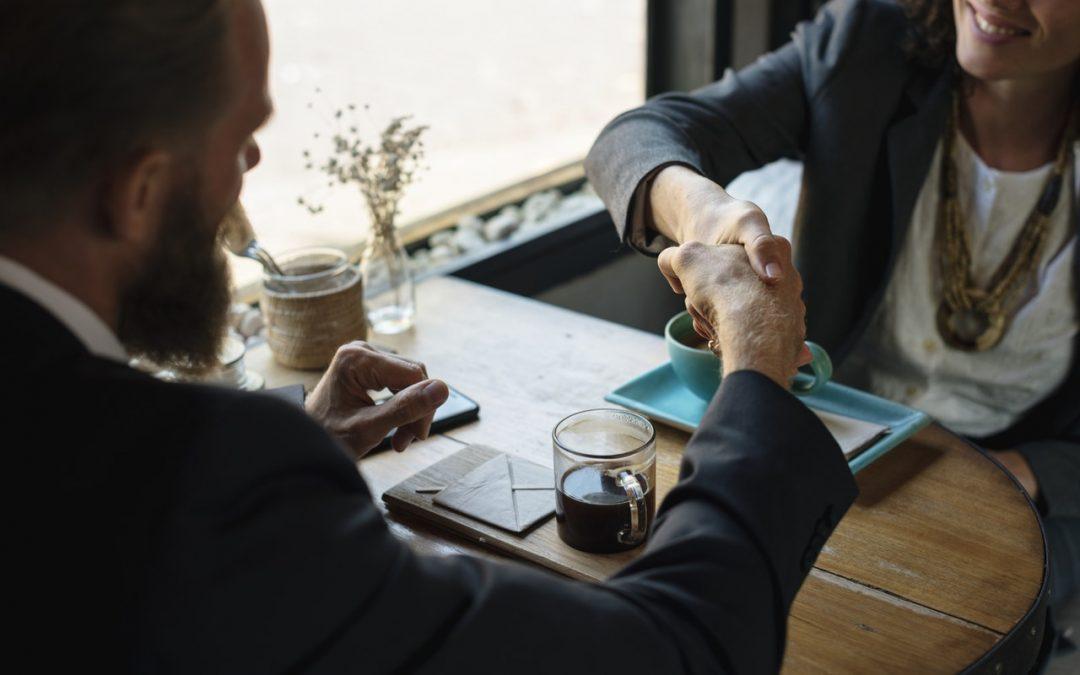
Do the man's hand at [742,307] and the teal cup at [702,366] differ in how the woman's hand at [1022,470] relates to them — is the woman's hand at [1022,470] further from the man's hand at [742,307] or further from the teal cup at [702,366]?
the man's hand at [742,307]

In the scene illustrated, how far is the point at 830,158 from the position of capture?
1811 mm

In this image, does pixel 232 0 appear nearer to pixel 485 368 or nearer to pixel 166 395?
pixel 166 395

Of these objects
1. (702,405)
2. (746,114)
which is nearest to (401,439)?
(702,405)

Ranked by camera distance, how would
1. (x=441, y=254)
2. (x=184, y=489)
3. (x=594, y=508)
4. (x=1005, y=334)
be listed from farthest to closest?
(x=441, y=254)
(x=1005, y=334)
(x=594, y=508)
(x=184, y=489)

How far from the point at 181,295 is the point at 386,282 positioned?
87cm

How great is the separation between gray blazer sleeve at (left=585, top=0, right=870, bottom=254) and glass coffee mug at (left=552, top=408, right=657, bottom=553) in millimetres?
679

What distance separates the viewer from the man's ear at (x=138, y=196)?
71 centimetres

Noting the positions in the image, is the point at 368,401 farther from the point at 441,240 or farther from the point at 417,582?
the point at 441,240

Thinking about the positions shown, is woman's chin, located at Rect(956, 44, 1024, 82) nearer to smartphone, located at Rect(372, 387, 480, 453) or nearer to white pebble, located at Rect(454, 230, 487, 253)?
smartphone, located at Rect(372, 387, 480, 453)

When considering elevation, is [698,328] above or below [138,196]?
below

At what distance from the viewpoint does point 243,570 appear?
67cm

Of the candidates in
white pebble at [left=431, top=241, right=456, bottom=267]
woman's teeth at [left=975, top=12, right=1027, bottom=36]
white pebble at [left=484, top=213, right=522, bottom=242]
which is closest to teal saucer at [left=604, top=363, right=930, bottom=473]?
woman's teeth at [left=975, top=12, right=1027, bottom=36]

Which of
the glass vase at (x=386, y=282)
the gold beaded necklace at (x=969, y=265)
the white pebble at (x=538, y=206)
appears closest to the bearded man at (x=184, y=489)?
the glass vase at (x=386, y=282)

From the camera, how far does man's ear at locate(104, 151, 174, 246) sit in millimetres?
708
